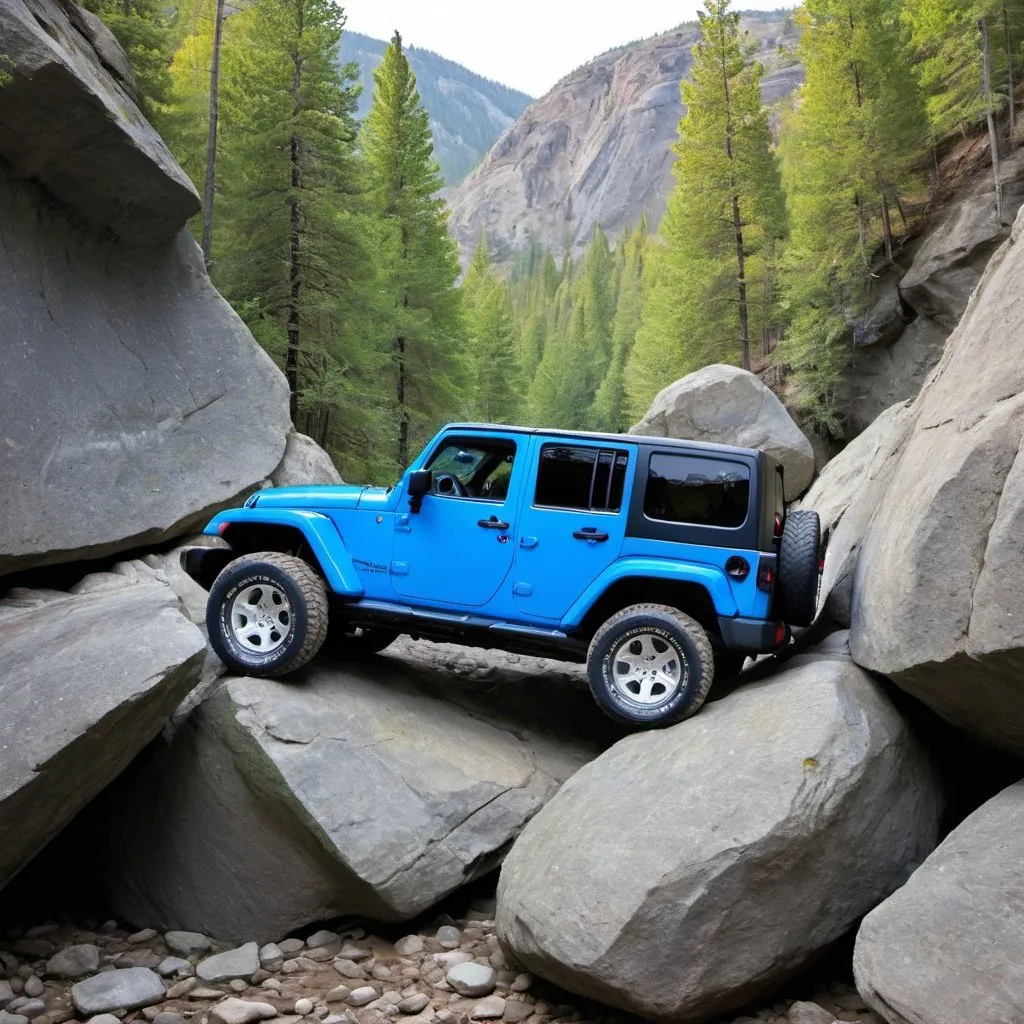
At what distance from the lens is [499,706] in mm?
8195

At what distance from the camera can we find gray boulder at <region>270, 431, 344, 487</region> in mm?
11430

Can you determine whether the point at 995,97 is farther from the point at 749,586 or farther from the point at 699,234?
the point at 749,586

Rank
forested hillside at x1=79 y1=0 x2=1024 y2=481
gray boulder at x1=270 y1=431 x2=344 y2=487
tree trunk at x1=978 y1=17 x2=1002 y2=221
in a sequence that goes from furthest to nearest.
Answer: tree trunk at x1=978 y1=17 x2=1002 y2=221 < forested hillside at x1=79 y1=0 x2=1024 y2=481 < gray boulder at x1=270 y1=431 x2=344 y2=487

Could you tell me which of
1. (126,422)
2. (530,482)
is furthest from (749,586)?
(126,422)

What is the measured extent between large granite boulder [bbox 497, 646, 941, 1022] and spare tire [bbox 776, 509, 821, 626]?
69 centimetres

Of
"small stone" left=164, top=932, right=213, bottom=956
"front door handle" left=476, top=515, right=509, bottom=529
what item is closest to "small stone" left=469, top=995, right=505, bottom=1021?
"small stone" left=164, top=932, right=213, bottom=956

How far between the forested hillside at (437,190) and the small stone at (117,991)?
46.1ft

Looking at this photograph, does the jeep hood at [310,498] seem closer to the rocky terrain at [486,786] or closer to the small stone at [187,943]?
the rocky terrain at [486,786]

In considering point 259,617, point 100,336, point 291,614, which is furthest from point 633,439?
point 100,336

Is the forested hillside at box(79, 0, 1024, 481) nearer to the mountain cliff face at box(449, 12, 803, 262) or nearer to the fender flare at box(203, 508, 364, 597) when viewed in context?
A: the fender flare at box(203, 508, 364, 597)

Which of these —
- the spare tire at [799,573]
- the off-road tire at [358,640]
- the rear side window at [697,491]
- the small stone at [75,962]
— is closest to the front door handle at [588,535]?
the rear side window at [697,491]

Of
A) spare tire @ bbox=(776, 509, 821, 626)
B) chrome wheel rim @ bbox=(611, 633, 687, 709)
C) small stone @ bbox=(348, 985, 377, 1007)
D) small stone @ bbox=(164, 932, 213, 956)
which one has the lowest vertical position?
small stone @ bbox=(164, 932, 213, 956)

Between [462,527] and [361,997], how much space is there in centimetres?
343

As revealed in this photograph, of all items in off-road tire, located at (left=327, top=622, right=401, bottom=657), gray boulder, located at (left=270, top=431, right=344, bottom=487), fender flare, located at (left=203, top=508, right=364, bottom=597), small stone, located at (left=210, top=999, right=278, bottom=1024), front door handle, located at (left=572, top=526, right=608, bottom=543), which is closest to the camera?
small stone, located at (left=210, top=999, right=278, bottom=1024)
